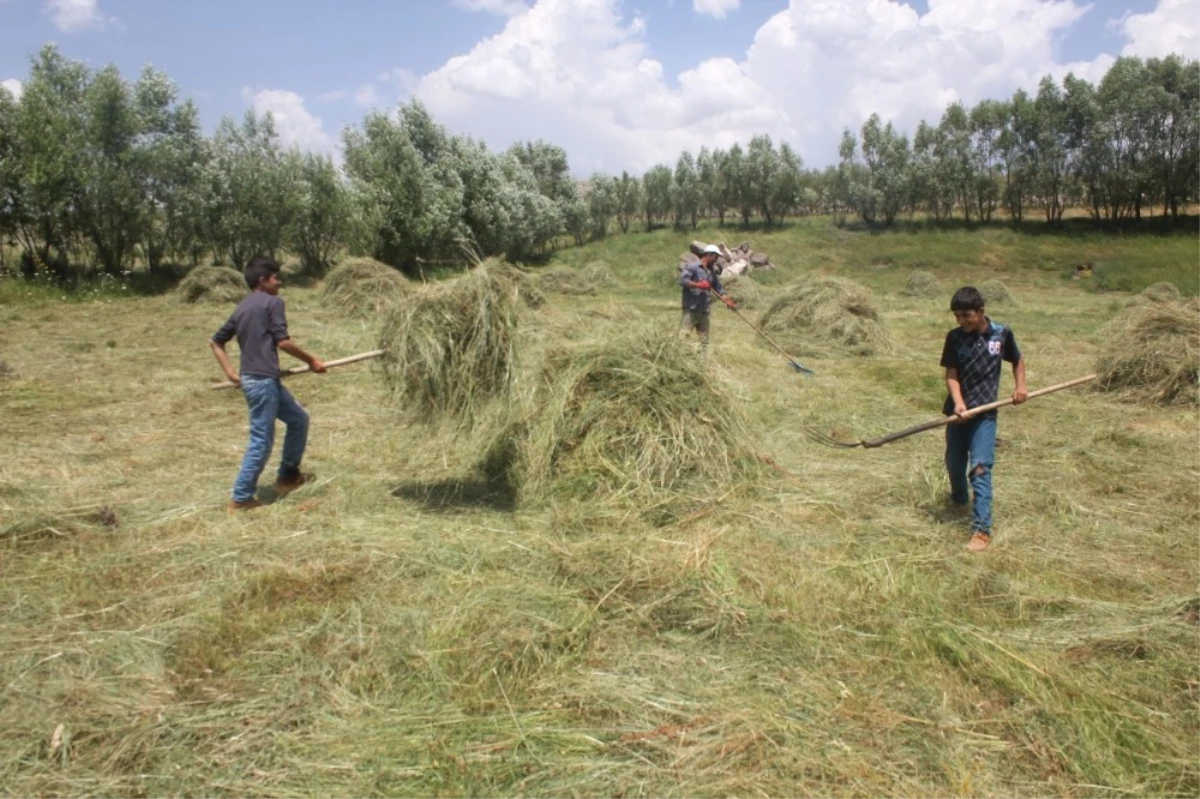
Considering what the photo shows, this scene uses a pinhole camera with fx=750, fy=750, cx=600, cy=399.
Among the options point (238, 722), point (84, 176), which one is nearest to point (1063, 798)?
point (238, 722)

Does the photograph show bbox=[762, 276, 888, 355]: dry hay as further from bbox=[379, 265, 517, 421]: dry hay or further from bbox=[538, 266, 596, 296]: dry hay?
bbox=[538, 266, 596, 296]: dry hay

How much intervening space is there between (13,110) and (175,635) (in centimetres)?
2022

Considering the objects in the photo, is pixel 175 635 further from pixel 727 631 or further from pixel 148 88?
pixel 148 88

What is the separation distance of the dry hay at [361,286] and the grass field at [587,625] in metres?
8.91

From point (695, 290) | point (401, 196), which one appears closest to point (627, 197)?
point (401, 196)

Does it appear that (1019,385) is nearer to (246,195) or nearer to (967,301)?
(967,301)

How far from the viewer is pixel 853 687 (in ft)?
10.6

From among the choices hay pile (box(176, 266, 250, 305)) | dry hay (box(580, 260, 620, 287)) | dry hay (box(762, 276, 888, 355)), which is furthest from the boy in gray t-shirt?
dry hay (box(580, 260, 620, 287))

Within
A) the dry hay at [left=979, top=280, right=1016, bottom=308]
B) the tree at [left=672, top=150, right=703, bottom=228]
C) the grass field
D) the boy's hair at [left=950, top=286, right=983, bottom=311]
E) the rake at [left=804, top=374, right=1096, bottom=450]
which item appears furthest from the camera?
the tree at [left=672, top=150, right=703, bottom=228]

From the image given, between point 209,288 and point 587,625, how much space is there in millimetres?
16722

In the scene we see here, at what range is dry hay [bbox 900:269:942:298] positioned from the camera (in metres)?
23.5

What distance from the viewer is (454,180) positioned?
27.2 metres

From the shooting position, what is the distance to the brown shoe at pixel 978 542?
466cm

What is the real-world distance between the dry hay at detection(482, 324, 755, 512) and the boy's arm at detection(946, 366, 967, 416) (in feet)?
5.01
